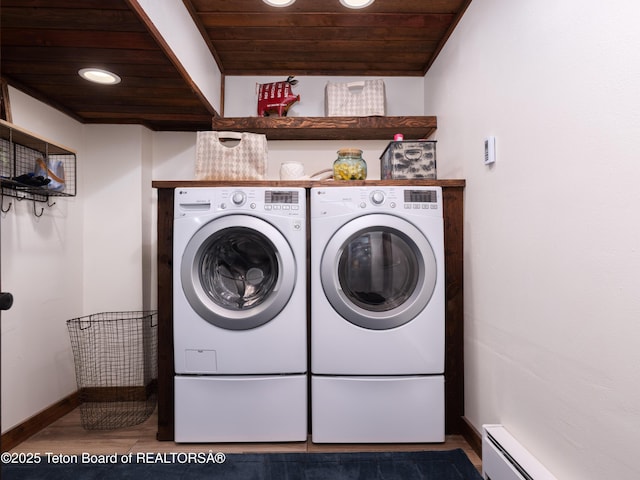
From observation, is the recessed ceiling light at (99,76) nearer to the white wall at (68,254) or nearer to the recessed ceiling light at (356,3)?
the white wall at (68,254)

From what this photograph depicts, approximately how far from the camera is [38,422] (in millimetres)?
2016

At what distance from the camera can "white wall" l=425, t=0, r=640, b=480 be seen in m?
1.01

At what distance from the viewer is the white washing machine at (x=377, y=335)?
6.00 feet

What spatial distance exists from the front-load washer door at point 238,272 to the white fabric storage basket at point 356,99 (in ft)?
3.59

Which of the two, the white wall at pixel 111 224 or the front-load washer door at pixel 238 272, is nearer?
the front-load washer door at pixel 238 272

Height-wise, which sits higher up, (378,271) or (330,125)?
(330,125)

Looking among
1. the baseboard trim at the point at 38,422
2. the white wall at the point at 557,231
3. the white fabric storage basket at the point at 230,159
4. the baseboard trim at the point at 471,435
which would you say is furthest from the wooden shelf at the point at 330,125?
the baseboard trim at the point at 38,422

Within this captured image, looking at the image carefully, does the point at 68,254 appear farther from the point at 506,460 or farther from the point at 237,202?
the point at 506,460

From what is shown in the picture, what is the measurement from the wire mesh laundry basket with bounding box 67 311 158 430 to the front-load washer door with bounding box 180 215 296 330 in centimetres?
64

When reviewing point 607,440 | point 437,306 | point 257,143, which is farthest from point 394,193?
point 607,440

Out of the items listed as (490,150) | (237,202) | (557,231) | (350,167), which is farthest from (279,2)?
(557,231)

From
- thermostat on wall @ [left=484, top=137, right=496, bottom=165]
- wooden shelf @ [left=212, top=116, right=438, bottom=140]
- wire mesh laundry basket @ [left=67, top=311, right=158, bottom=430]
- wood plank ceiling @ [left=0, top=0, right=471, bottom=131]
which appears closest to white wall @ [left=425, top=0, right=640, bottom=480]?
thermostat on wall @ [left=484, top=137, right=496, bottom=165]

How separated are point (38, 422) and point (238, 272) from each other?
1.31 meters

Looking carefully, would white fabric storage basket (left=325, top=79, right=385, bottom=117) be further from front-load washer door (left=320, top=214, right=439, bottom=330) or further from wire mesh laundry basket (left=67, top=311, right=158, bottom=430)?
wire mesh laundry basket (left=67, top=311, right=158, bottom=430)
